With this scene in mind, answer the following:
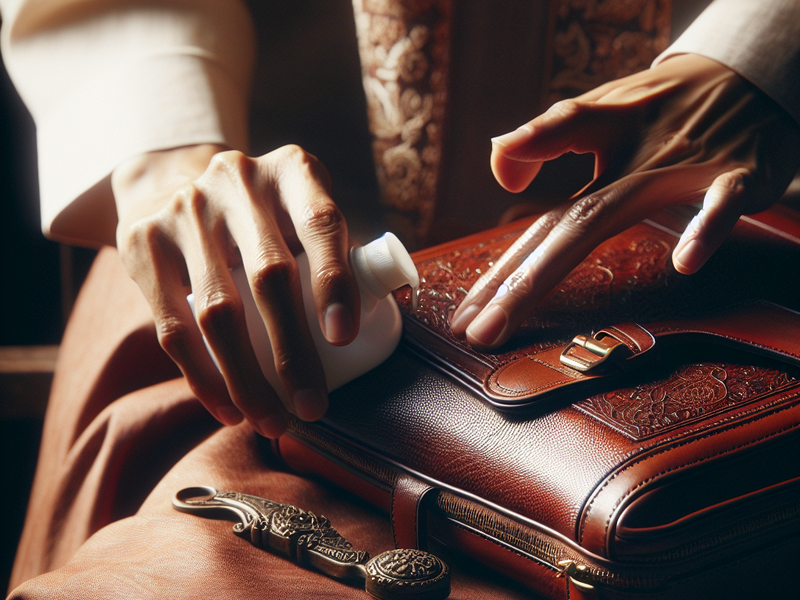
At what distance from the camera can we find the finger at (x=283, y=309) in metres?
0.45

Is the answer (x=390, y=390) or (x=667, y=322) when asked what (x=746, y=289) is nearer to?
(x=667, y=322)

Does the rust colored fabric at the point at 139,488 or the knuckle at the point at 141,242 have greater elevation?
the knuckle at the point at 141,242

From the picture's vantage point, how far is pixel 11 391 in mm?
1415

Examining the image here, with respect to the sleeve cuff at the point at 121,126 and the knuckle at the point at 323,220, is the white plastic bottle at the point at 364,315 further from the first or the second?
the sleeve cuff at the point at 121,126

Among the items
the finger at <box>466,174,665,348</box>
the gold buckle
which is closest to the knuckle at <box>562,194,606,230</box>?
the finger at <box>466,174,665,348</box>

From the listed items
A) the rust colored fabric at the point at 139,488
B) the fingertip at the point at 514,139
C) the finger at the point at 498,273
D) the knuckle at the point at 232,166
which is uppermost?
the fingertip at the point at 514,139

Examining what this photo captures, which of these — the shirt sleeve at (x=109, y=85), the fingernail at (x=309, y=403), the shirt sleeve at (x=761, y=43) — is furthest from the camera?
the shirt sleeve at (x=109, y=85)

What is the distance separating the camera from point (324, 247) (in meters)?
0.46

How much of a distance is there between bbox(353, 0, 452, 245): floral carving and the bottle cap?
0.47 m

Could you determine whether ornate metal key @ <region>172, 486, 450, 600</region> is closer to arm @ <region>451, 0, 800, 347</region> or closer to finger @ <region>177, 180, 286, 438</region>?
finger @ <region>177, 180, 286, 438</region>

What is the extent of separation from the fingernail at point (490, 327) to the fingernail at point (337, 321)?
10cm

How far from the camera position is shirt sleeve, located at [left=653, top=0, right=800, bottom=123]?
0.66m

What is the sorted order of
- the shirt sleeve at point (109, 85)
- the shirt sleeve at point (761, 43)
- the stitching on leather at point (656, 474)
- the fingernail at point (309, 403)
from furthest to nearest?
the shirt sleeve at point (109, 85)
the shirt sleeve at point (761, 43)
the fingernail at point (309, 403)
the stitching on leather at point (656, 474)

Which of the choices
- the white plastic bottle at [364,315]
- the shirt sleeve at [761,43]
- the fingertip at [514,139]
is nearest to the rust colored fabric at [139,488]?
the white plastic bottle at [364,315]
